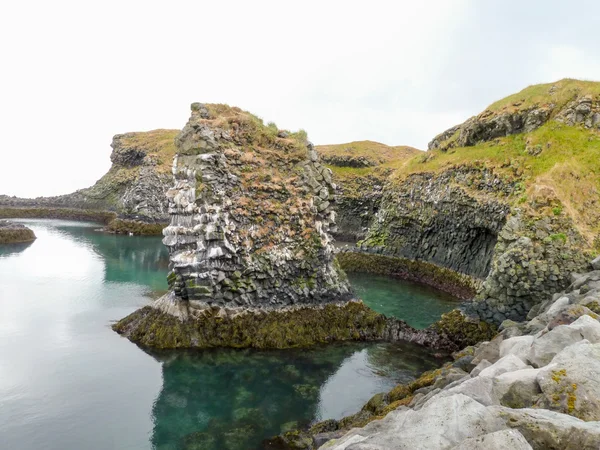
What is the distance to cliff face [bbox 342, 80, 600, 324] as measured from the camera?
97.7 feet

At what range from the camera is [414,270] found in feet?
173

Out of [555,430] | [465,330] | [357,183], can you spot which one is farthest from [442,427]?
[357,183]

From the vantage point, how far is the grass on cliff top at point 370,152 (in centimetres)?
8838

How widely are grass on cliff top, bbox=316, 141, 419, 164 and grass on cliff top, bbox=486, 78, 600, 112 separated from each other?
40.2 meters

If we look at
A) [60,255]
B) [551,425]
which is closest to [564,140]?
[551,425]

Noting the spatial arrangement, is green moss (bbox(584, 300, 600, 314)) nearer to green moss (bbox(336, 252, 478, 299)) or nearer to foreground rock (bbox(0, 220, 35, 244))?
green moss (bbox(336, 252, 478, 299))

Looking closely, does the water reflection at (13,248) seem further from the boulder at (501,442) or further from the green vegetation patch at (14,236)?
the boulder at (501,442)

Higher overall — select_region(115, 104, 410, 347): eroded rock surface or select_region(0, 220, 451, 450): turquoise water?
select_region(115, 104, 410, 347): eroded rock surface

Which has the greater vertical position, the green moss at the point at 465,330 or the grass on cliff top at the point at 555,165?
the grass on cliff top at the point at 555,165

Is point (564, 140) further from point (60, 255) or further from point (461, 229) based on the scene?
point (60, 255)

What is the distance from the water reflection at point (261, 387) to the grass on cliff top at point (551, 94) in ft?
104

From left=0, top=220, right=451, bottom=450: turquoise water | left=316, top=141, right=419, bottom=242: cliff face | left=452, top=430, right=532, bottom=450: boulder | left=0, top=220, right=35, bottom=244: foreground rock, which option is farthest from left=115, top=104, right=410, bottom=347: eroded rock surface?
left=0, top=220, right=35, bottom=244: foreground rock

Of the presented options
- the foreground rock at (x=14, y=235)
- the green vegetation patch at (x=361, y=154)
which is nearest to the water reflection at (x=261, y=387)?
the green vegetation patch at (x=361, y=154)

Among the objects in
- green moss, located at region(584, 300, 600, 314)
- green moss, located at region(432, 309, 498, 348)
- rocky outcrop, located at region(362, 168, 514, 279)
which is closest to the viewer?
green moss, located at region(584, 300, 600, 314)
